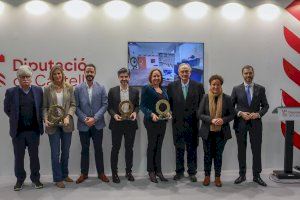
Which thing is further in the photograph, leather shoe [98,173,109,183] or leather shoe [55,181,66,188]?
leather shoe [98,173,109,183]

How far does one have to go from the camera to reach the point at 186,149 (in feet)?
17.8

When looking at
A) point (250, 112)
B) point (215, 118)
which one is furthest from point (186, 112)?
point (250, 112)

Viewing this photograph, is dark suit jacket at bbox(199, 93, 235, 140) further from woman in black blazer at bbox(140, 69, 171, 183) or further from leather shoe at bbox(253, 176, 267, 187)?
leather shoe at bbox(253, 176, 267, 187)

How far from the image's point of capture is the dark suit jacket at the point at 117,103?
5246mm

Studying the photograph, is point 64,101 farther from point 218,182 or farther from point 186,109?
point 218,182

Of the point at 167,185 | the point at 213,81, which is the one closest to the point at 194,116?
the point at 213,81

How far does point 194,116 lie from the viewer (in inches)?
208

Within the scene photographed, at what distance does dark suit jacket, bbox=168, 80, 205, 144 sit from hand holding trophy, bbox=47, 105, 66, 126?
1.60 meters

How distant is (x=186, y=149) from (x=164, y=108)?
2.48 feet

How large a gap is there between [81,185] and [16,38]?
249 centimetres

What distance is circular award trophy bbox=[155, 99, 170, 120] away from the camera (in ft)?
16.8

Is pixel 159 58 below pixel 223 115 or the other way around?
the other way around

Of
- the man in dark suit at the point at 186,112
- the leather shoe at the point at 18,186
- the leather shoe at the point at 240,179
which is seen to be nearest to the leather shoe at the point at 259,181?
the leather shoe at the point at 240,179

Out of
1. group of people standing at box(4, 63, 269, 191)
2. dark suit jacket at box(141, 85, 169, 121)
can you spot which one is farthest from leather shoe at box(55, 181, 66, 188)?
dark suit jacket at box(141, 85, 169, 121)
